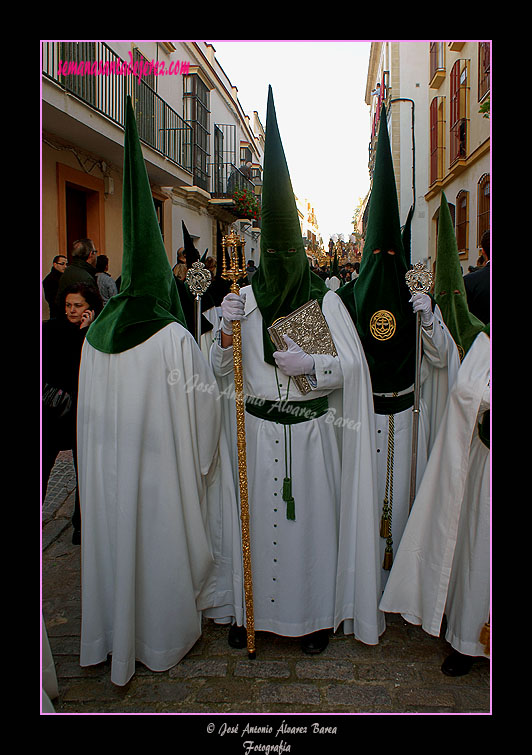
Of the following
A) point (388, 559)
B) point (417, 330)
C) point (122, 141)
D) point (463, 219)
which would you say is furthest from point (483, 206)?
point (388, 559)

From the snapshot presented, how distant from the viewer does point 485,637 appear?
2.63 metres

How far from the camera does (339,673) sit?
2.75m

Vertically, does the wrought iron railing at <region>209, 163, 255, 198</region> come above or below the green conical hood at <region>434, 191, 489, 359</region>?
above

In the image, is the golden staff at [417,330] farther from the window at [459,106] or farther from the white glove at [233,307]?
the window at [459,106]

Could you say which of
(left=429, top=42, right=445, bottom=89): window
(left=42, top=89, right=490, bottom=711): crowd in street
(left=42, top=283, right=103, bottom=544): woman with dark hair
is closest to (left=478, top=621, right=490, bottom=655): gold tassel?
(left=42, top=89, right=490, bottom=711): crowd in street

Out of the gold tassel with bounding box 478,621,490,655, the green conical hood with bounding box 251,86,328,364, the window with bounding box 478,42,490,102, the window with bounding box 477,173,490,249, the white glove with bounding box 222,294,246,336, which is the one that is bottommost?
the gold tassel with bounding box 478,621,490,655

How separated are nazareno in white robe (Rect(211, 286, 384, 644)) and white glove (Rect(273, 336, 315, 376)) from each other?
0.08m

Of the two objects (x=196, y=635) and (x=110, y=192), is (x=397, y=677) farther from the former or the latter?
(x=110, y=192)

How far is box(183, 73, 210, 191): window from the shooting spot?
15.8m

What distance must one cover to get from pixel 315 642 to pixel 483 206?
11.8m

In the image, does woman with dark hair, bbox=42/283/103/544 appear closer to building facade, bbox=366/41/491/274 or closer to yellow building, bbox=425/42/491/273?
building facade, bbox=366/41/491/274

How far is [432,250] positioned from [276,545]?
17.9 metres

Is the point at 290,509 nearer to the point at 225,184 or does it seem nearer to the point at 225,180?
the point at 225,184

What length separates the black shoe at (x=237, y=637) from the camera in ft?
9.76
